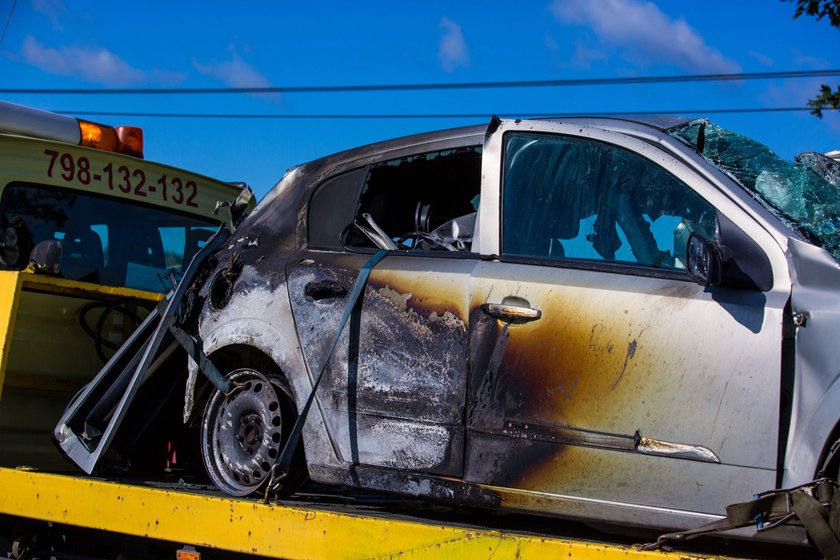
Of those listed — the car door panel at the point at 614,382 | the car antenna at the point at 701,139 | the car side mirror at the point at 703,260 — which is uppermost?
the car antenna at the point at 701,139

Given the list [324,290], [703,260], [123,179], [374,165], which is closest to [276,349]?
[324,290]

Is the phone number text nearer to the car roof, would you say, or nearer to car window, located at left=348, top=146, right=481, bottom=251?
the car roof

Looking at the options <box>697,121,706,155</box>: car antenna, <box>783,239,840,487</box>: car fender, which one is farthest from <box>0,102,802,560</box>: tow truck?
<box>697,121,706,155</box>: car antenna

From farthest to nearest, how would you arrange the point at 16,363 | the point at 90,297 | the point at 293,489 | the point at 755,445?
the point at 90,297
the point at 16,363
the point at 293,489
the point at 755,445

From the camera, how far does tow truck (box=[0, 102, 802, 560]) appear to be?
3.59 meters

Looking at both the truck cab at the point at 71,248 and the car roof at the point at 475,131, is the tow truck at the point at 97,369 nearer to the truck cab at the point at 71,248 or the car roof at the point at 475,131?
the truck cab at the point at 71,248

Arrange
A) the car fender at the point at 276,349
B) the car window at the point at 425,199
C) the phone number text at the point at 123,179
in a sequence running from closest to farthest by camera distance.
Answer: the car fender at the point at 276,349
the car window at the point at 425,199
the phone number text at the point at 123,179

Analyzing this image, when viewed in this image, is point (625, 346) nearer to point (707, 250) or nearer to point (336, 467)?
point (707, 250)

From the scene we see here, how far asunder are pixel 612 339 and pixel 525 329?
34cm

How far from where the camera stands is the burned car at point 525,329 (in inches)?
127

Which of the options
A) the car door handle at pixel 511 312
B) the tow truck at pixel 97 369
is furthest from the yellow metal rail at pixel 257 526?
the car door handle at pixel 511 312

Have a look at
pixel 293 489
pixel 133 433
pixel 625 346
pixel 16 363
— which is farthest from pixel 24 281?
pixel 625 346

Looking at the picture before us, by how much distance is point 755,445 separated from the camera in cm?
317

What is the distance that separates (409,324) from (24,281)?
208cm
